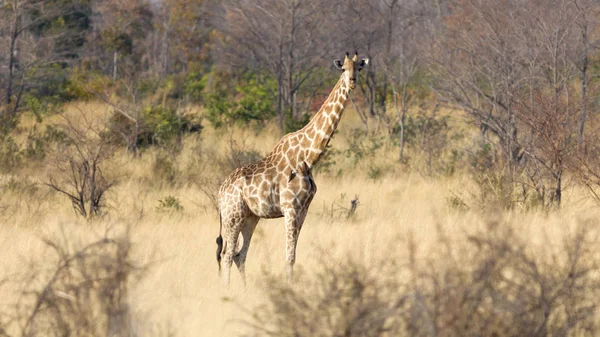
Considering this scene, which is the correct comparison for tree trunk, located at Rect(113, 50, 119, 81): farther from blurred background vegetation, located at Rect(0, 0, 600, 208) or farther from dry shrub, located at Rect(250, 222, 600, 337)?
dry shrub, located at Rect(250, 222, 600, 337)

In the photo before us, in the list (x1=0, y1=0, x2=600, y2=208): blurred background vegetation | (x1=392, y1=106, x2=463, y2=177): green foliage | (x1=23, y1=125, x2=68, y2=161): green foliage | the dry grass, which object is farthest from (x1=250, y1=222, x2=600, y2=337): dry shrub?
(x1=23, y1=125, x2=68, y2=161): green foliage

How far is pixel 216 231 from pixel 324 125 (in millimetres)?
2580

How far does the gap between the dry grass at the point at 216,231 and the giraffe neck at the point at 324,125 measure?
748 mm

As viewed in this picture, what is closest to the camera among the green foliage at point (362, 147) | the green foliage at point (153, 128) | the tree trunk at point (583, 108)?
the tree trunk at point (583, 108)

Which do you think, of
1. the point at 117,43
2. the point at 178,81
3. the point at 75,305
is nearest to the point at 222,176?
the point at 75,305

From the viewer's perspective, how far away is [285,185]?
7.19 m

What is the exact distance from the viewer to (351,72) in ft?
23.7

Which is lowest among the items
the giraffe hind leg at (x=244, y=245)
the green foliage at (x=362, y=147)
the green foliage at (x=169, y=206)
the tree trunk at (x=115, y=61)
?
the green foliage at (x=169, y=206)

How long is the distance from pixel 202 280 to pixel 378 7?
17.0 metres

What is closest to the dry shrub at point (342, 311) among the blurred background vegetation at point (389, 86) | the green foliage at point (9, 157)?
the blurred background vegetation at point (389, 86)

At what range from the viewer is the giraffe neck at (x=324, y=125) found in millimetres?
7309

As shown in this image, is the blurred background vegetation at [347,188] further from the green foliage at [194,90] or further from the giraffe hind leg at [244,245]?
the giraffe hind leg at [244,245]

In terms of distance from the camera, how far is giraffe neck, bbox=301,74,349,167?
24.0 ft

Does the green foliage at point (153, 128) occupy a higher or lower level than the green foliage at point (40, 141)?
higher
